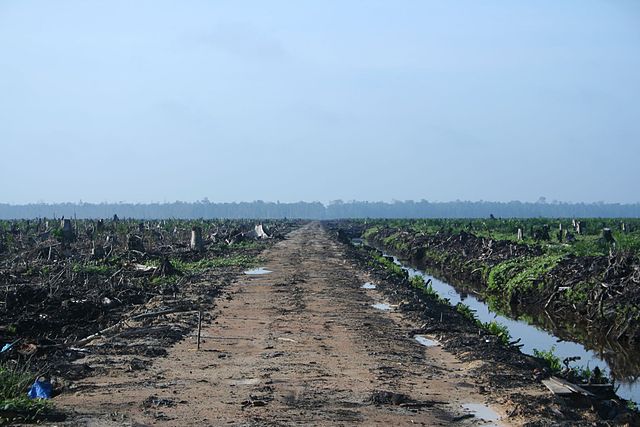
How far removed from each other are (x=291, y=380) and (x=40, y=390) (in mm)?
3172

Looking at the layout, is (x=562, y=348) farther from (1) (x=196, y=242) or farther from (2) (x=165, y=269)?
(1) (x=196, y=242)

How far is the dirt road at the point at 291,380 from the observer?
816 cm

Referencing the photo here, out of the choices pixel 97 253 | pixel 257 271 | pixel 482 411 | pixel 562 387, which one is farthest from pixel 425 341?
pixel 97 253

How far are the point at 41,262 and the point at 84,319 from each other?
28.0 feet

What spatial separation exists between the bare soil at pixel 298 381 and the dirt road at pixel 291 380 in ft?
0.05

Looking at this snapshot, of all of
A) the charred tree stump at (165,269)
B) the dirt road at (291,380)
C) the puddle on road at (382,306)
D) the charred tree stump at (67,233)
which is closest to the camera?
the dirt road at (291,380)

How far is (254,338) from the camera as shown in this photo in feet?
43.7

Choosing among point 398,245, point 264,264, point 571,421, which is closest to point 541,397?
point 571,421

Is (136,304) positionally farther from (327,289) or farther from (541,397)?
(541,397)

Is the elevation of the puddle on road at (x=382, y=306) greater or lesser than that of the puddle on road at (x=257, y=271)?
lesser

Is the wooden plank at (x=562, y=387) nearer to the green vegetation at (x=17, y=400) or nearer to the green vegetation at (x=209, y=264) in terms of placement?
the green vegetation at (x=17, y=400)

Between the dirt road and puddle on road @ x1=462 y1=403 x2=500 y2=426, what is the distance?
8cm

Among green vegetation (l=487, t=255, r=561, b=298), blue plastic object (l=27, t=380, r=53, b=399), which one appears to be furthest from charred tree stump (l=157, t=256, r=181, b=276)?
blue plastic object (l=27, t=380, r=53, b=399)

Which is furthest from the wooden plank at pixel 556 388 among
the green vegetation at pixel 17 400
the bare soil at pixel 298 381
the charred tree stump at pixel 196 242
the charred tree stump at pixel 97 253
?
the charred tree stump at pixel 196 242
